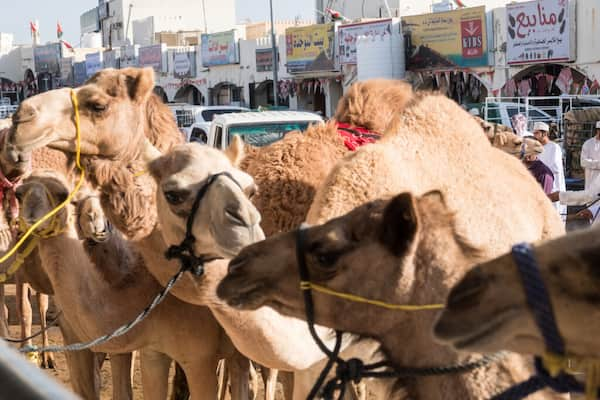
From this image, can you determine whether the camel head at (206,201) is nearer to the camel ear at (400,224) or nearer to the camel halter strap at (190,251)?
the camel halter strap at (190,251)

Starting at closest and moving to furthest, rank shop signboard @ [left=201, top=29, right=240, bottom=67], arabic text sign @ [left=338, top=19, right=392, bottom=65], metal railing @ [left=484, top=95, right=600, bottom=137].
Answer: metal railing @ [left=484, top=95, right=600, bottom=137] → arabic text sign @ [left=338, top=19, right=392, bottom=65] → shop signboard @ [left=201, top=29, right=240, bottom=67]

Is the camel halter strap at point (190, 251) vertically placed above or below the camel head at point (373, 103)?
below

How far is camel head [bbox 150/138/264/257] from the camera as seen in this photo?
3643 mm

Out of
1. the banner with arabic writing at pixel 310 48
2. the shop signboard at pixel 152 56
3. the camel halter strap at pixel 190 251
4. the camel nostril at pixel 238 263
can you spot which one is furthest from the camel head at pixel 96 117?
the shop signboard at pixel 152 56

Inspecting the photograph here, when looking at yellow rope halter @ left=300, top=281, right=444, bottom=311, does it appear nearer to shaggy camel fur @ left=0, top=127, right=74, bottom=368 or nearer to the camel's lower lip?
the camel's lower lip

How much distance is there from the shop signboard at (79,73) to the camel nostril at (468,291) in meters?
50.8

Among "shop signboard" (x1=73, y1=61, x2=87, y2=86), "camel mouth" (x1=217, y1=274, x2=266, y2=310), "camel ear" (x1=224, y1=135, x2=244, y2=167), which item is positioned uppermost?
"shop signboard" (x1=73, y1=61, x2=87, y2=86)

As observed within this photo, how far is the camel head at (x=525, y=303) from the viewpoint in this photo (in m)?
1.74

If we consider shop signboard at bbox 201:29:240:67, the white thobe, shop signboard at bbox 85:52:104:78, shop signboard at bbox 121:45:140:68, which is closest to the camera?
the white thobe

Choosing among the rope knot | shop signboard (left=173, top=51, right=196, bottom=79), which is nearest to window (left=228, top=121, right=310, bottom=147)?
the rope knot

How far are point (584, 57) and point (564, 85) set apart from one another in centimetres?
103

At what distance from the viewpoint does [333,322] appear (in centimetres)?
287

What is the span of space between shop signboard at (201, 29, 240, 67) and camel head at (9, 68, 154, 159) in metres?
33.0

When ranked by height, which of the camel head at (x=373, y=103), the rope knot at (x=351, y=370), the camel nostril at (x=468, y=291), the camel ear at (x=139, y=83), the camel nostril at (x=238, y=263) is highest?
the camel ear at (x=139, y=83)
